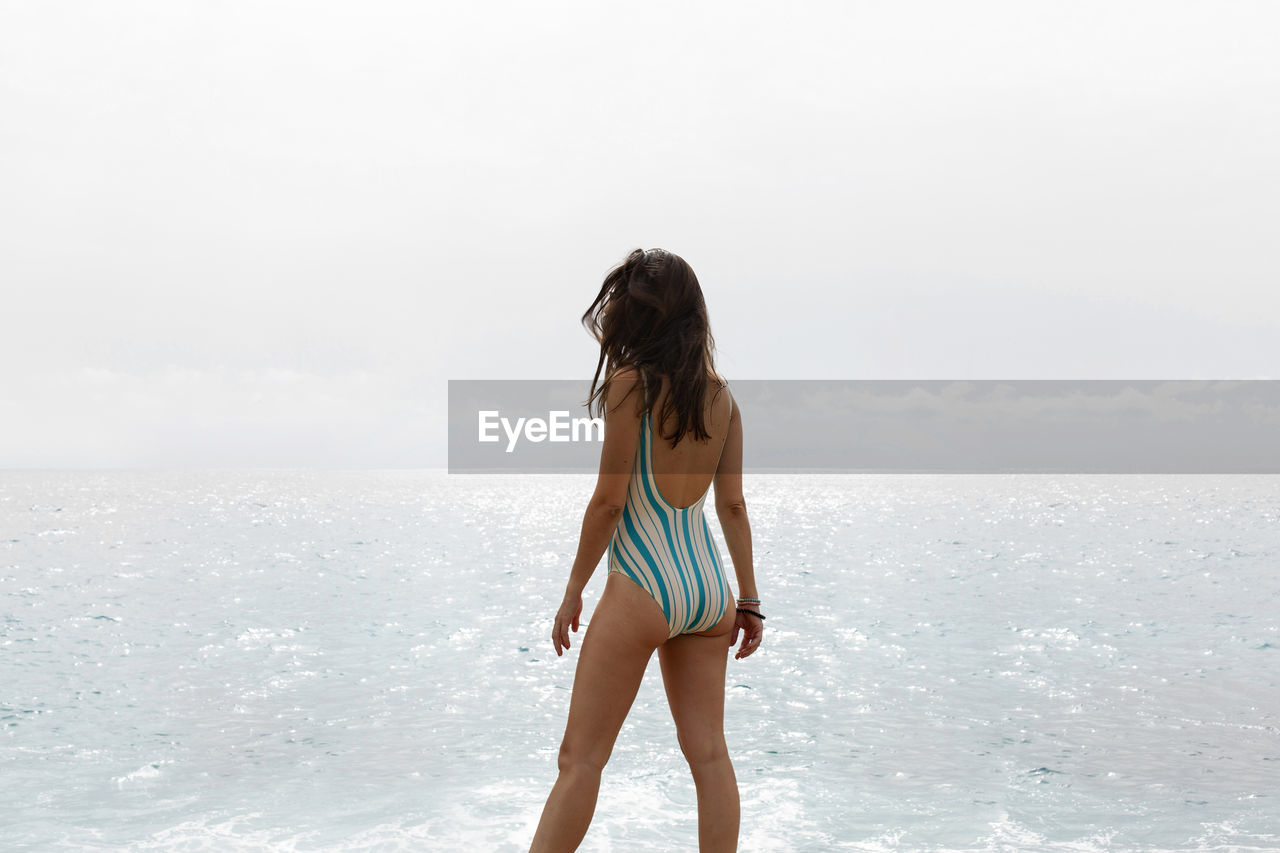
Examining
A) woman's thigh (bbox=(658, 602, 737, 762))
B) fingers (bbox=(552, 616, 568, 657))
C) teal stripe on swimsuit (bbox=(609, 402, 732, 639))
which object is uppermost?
teal stripe on swimsuit (bbox=(609, 402, 732, 639))

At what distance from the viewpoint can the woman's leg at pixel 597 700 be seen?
3307 millimetres

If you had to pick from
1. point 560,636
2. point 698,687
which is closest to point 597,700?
point 560,636

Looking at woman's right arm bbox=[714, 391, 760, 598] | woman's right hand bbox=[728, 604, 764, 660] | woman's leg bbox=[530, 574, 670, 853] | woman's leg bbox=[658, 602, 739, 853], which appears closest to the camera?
woman's leg bbox=[530, 574, 670, 853]

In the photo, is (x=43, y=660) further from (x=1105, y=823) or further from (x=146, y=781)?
(x=1105, y=823)

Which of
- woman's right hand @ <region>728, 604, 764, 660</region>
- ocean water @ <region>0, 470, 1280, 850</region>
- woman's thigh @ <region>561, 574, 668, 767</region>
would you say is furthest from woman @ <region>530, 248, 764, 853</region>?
ocean water @ <region>0, 470, 1280, 850</region>

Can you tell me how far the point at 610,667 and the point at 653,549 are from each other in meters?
0.43

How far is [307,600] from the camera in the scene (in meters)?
21.6

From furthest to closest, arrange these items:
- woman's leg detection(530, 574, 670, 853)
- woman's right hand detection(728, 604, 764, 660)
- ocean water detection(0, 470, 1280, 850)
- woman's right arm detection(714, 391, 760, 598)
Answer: ocean water detection(0, 470, 1280, 850), woman's right hand detection(728, 604, 764, 660), woman's right arm detection(714, 391, 760, 598), woman's leg detection(530, 574, 670, 853)

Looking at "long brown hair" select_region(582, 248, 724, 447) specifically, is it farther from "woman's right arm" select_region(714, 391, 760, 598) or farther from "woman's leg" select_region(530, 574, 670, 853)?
"woman's leg" select_region(530, 574, 670, 853)

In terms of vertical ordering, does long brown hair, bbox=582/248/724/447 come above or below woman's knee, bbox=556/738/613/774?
above

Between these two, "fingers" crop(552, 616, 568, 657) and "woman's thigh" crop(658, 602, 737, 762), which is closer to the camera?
"fingers" crop(552, 616, 568, 657)

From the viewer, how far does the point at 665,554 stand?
3414 mm

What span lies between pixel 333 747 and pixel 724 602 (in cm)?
546

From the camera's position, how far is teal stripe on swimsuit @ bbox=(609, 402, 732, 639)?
338 cm
